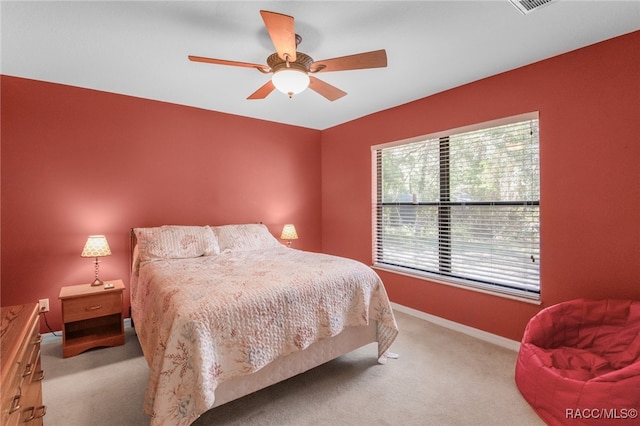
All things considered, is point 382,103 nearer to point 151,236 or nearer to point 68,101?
point 151,236

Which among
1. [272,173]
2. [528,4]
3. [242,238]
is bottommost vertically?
[242,238]

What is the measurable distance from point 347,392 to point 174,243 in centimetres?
204

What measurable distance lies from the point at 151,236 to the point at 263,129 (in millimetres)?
1981

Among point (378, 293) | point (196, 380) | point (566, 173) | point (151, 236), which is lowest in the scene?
point (196, 380)

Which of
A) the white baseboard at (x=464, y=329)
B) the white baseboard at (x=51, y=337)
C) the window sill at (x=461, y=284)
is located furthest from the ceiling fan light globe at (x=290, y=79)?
the white baseboard at (x=51, y=337)

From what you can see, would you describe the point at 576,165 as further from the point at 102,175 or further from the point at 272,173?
the point at 102,175

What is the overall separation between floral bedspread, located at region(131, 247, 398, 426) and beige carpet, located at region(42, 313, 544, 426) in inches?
12.8

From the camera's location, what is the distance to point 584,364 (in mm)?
1923

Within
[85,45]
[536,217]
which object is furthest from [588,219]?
[85,45]

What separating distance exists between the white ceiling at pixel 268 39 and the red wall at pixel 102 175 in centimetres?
29

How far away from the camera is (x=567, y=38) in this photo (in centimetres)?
209

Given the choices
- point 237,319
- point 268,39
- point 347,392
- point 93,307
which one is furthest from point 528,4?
point 93,307

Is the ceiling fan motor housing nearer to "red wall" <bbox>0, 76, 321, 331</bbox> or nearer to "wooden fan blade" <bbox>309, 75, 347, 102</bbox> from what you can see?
"wooden fan blade" <bbox>309, 75, 347, 102</bbox>

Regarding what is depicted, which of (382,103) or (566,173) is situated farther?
(382,103)
